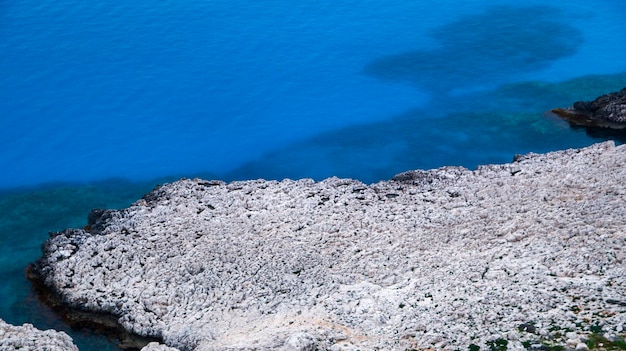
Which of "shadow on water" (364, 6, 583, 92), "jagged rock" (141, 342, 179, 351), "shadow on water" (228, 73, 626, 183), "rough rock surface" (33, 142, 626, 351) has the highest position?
"shadow on water" (364, 6, 583, 92)

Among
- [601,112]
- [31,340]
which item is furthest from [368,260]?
[601,112]

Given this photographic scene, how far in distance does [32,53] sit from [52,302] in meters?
13.8

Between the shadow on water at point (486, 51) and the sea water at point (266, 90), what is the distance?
0.08 meters

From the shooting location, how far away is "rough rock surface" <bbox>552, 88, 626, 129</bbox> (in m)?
24.3

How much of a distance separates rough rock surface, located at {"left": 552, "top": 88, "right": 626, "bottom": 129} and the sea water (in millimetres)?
475

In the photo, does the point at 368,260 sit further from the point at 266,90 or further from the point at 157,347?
the point at 266,90

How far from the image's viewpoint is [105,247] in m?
18.8

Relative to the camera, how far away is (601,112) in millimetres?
24609

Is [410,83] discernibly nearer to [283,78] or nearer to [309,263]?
[283,78]

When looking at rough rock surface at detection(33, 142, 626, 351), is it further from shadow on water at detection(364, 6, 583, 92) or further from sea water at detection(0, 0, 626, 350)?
shadow on water at detection(364, 6, 583, 92)

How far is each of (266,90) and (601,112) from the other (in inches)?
414

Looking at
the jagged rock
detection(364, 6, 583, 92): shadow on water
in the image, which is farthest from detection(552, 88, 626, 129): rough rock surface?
the jagged rock

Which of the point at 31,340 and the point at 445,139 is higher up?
the point at 445,139

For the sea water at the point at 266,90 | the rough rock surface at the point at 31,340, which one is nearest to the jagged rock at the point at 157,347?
the rough rock surface at the point at 31,340
